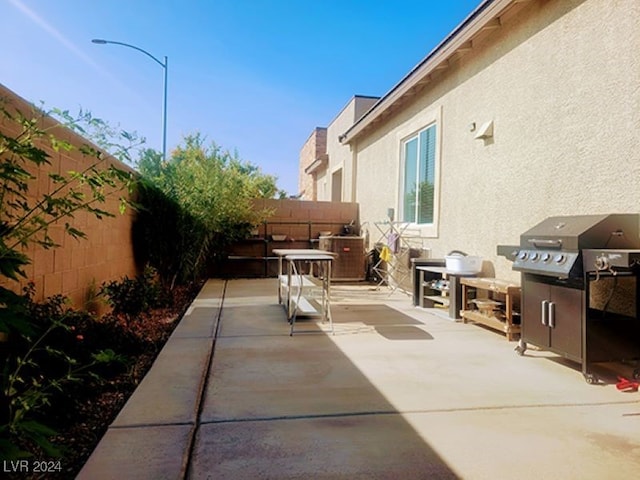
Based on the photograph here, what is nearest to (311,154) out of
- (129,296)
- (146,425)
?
(129,296)

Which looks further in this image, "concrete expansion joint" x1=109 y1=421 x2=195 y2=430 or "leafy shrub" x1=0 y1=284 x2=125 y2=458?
"concrete expansion joint" x1=109 y1=421 x2=195 y2=430

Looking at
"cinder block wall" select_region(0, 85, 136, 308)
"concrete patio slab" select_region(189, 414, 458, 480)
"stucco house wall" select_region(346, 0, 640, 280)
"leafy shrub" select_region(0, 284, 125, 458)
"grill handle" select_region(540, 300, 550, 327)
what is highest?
"stucco house wall" select_region(346, 0, 640, 280)

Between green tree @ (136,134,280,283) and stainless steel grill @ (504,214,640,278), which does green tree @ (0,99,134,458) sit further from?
stainless steel grill @ (504,214,640,278)

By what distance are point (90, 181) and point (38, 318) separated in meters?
1.32

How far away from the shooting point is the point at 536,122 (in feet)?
16.6

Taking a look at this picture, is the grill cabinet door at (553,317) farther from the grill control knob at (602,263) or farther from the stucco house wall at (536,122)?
the stucco house wall at (536,122)

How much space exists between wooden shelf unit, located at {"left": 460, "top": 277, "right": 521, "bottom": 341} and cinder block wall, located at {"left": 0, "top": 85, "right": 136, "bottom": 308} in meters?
4.56

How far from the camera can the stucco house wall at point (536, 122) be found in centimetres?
391

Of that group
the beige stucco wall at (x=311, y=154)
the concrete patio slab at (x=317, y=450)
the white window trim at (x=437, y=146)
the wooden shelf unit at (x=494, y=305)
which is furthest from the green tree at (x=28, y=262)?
the beige stucco wall at (x=311, y=154)

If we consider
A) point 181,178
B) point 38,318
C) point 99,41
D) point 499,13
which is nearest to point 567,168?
point 499,13

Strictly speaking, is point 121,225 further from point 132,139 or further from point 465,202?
point 465,202

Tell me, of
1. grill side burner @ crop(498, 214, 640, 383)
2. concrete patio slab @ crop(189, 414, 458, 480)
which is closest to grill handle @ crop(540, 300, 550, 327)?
grill side burner @ crop(498, 214, 640, 383)

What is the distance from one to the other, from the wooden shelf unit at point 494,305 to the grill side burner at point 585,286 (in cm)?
79

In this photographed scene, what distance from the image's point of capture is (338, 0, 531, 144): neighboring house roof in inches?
217
